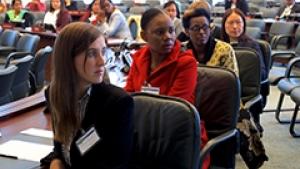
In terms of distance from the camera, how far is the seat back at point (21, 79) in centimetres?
388

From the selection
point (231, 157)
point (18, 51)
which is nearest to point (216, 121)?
point (231, 157)

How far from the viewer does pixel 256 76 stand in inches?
129

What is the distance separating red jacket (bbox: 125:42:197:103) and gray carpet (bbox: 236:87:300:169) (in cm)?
145

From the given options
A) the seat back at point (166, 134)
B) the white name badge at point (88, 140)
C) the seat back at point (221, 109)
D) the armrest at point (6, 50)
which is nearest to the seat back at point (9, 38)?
the armrest at point (6, 50)

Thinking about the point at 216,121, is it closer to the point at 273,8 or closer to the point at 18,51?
the point at 18,51

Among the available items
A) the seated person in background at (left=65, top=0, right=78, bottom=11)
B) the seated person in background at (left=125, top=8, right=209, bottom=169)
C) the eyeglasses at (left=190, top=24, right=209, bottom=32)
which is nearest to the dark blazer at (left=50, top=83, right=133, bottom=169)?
the seated person in background at (left=125, top=8, right=209, bottom=169)

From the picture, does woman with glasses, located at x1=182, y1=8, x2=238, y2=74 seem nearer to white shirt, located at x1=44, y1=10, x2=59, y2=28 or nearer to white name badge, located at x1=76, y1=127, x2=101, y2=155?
white name badge, located at x1=76, y1=127, x2=101, y2=155

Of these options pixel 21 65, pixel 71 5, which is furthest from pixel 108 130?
pixel 71 5

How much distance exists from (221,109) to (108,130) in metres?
1.03

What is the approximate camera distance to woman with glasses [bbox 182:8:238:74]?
2797mm

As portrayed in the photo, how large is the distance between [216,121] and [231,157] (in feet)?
0.66

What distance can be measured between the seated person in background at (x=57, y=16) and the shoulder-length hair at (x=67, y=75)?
5059mm

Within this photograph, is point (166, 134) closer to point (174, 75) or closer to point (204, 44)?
point (174, 75)

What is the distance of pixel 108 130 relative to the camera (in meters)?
1.54
